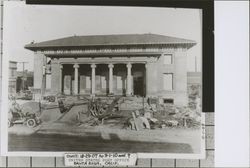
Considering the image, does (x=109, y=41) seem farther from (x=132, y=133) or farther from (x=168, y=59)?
(x=132, y=133)

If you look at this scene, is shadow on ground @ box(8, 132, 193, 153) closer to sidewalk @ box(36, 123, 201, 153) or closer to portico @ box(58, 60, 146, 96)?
sidewalk @ box(36, 123, 201, 153)

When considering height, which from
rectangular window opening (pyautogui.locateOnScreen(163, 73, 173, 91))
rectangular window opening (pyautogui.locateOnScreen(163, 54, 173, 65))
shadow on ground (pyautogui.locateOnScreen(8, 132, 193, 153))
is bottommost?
shadow on ground (pyautogui.locateOnScreen(8, 132, 193, 153))

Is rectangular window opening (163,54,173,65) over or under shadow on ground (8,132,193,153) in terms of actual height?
over

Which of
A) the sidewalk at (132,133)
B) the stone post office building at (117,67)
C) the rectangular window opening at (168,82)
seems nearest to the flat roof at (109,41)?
the stone post office building at (117,67)

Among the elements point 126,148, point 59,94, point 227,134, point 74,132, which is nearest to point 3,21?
point 59,94

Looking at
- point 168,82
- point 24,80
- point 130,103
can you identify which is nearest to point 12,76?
point 24,80

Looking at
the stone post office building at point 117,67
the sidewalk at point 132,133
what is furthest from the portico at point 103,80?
the sidewalk at point 132,133

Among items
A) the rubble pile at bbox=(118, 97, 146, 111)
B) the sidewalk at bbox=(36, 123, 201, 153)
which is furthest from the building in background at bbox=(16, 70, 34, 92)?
the rubble pile at bbox=(118, 97, 146, 111)

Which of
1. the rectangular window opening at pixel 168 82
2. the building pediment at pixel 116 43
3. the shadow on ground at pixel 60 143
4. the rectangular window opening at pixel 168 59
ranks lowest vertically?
the shadow on ground at pixel 60 143

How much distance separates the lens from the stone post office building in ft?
3.63

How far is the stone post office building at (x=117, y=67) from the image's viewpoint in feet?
3.63

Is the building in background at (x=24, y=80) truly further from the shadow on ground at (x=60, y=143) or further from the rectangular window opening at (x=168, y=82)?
the rectangular window opening at (x=168, y=82)

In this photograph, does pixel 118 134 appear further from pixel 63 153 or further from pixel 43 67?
pixel 43 67

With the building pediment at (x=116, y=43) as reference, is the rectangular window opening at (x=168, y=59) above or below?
below
